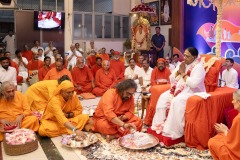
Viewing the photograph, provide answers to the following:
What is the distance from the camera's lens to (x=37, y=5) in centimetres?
1229

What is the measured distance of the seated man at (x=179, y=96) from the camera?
13.1 feet

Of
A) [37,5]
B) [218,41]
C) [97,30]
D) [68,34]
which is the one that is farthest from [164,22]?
[218,41]

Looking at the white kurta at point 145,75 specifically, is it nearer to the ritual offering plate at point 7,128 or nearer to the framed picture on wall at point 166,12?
the ritual offering plate at point 7,128

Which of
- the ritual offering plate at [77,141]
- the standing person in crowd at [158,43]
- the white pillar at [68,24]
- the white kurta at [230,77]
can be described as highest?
the white pillar at [68,24]

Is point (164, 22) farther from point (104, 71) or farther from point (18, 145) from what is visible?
point (18, 145)

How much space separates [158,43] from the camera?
11.6 metres

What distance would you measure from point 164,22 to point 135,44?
1.48 metres

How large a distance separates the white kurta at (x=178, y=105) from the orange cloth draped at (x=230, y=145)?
843 mm

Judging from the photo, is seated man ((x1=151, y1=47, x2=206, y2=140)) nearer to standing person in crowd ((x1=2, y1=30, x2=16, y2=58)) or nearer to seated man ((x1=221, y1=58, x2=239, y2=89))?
seated man ((x1=221, y1=58, x2=239, y2=89))

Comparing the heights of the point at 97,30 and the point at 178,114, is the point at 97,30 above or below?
above

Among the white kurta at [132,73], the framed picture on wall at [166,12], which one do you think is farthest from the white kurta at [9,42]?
the framed picture on wall at [166,12]

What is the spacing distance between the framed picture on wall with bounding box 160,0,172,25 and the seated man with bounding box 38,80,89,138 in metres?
8.12

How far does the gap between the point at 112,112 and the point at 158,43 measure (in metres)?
7.98

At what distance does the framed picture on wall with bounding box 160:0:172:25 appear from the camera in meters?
11.6
